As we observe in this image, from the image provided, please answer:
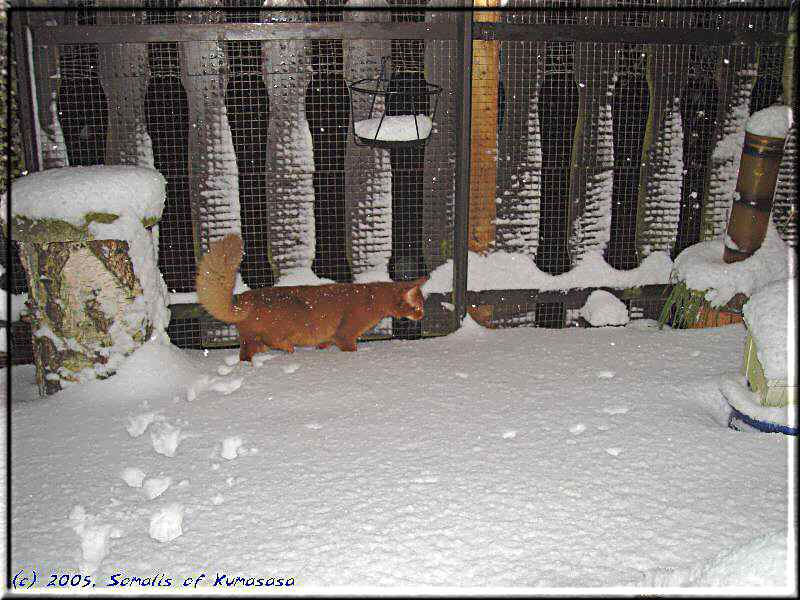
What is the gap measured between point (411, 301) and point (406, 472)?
1.50 metres

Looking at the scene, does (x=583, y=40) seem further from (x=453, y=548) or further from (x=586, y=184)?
(x=453, y=548)

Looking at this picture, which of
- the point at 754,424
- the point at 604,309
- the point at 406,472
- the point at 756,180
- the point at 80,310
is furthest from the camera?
the point at 604,309

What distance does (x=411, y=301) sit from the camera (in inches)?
171

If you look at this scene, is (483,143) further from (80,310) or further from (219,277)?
(80,310)

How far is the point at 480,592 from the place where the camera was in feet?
7.45

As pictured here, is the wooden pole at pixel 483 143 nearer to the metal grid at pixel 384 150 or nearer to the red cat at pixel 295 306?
the metal grid at pixel 384 150

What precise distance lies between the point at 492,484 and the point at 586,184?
2.45m

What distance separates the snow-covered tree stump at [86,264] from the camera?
11.7 ft

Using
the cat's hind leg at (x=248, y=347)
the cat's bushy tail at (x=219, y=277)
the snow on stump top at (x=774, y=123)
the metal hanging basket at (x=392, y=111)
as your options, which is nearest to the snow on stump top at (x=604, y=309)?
the snow on stump top at (x=774, y=123)

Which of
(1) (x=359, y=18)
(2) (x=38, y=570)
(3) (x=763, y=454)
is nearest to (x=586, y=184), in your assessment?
(1) (x=359, y=18)

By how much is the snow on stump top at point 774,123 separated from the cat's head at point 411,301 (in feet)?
7.02

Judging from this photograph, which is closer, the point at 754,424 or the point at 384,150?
the point at 754,424

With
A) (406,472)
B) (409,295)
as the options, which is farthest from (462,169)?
(406,472)

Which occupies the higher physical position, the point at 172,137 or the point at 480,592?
the point at 172,137
